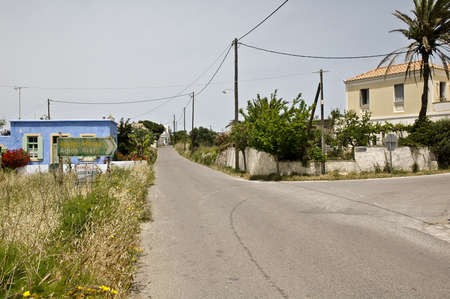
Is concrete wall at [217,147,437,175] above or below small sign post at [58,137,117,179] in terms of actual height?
below

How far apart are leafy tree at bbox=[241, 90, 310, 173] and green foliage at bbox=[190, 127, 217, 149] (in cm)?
4391

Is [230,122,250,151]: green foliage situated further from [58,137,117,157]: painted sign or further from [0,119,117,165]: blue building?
[58,137,117,157]: painted sign

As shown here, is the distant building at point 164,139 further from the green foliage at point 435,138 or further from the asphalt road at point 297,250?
the asphalt road at point 297,250

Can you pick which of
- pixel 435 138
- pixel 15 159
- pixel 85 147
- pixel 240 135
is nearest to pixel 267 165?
pixel 240 135

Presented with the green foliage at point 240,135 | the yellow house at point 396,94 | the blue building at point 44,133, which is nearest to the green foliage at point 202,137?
the blue building at point 44,133

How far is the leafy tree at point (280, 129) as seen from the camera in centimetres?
2348

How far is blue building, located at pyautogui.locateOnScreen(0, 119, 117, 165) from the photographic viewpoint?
109 feet

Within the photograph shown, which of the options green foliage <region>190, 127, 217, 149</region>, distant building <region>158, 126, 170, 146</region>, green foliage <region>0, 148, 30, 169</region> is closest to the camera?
green foliage <region>0, 148, 30, 169</region>

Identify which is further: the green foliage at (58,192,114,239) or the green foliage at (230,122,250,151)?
the green foliage at (230,122,250,151)

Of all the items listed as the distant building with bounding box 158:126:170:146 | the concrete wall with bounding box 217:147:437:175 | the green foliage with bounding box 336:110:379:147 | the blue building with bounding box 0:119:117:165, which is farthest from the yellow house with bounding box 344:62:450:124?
the distant building with bounding box 158:126:170:146

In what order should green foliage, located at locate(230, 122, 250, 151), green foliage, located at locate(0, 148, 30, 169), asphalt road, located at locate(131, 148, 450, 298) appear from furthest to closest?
green foliage, located at locate(230, 122, 250, 151), green foliage, located at locate(0, 148, 30, 169), asphalt road, located at locate(131, 148, 450, 298)

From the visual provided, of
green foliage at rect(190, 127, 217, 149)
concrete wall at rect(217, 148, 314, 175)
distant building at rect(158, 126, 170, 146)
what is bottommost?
concrete wall at rect(217, 148, 314, 175)

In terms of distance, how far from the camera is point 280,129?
23.5m

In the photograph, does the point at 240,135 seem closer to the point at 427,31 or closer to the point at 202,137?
the point at 427,31
